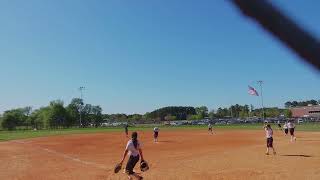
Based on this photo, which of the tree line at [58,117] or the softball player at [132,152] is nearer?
the softball player at [132,152]

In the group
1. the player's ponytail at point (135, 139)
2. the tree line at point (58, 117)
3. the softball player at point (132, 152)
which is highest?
the tree line at point (58, 117)

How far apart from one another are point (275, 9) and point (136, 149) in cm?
1323

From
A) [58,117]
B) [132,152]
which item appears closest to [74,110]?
[58,117]

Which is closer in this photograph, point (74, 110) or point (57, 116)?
point (57, 116)

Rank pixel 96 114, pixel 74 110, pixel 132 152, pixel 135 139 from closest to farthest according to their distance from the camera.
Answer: pixel 135 139, pixel 132 152, pixel 74 110, pixel 96 114

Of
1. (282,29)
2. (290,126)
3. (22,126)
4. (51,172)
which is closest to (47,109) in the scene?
(22,126)

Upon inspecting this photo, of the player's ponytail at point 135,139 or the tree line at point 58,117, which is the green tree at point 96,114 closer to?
the tree line at point 58,117

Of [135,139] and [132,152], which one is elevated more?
[135,139]

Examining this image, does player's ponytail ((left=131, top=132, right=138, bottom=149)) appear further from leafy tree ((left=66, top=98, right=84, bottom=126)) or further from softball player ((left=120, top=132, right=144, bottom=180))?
leafy tree ((left=66, top=98, right=84, bottom=126))

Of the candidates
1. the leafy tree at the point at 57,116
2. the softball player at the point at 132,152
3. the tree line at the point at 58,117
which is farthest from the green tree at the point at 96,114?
the softball player at the point at 132,152

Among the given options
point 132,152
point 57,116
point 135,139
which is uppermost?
point 57,116

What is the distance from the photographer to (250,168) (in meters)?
19.5

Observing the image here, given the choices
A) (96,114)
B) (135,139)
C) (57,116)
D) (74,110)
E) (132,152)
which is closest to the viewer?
(135,139)

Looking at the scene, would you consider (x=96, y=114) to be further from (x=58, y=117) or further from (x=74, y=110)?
(x=58, y=117)
